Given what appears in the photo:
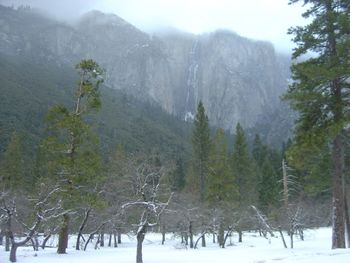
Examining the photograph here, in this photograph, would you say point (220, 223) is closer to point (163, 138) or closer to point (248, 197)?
point (248, 197)

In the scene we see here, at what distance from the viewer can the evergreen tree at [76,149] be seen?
29.6 m

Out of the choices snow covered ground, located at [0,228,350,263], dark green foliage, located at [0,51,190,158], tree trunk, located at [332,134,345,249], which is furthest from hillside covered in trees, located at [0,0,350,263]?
dark green foliage, located at [0,51,190,158]

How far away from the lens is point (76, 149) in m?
31.2

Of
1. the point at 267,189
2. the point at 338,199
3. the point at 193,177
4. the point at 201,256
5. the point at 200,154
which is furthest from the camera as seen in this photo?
the point at 267,189

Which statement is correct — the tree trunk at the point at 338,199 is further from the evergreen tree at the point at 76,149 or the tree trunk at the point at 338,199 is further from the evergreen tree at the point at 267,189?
the evergreen tree at the point at 267,189

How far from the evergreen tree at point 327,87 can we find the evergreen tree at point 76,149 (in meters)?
15.3

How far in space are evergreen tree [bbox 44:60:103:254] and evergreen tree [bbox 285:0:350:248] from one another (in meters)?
15.3

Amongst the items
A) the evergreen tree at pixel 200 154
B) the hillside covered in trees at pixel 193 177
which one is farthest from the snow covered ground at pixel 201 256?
the evergreen tree at pixel 200 154

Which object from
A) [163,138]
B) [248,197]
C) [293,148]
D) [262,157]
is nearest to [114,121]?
[163,138]

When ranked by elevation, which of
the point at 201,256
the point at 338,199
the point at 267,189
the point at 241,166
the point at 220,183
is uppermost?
the point at 241,166

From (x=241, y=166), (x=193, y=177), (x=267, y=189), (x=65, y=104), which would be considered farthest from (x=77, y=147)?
(x=65, y=104)

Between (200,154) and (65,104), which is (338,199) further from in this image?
(65,104)

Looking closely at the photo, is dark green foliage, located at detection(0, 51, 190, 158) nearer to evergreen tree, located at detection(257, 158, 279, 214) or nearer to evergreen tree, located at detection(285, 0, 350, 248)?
evergreen tree, located at detection(257, 158, 279, 214)

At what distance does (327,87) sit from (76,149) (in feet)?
59.8
